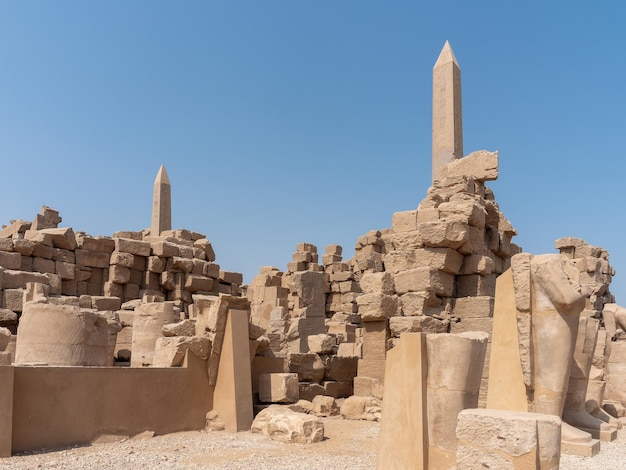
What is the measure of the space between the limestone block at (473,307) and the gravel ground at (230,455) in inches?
96.2

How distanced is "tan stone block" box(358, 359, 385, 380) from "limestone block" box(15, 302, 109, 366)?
397 centimetres

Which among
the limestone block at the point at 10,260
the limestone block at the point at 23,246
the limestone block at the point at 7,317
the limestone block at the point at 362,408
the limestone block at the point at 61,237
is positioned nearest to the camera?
the limestone block at the point at 362,408

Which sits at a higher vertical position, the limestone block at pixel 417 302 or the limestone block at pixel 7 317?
the limestone block at pixel 417 302

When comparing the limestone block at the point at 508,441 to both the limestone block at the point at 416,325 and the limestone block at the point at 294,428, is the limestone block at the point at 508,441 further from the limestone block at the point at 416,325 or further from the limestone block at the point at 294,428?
the limestone block at the point at 416,325

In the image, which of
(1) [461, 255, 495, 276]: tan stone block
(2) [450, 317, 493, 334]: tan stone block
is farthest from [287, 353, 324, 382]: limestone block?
(1) [461, 255, 495, 276]: tan stone block

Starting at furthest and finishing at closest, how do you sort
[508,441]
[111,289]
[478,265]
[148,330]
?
1. [111,289]
2. [478,265]
3. [148,330]
4. [508,441]

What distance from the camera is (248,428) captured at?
26.1 ft

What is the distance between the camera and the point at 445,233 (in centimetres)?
928

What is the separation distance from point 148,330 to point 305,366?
258 centimetres

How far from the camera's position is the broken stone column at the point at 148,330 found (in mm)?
9352

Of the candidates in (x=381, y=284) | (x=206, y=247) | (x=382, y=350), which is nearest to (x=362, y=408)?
(x=382, y=350)

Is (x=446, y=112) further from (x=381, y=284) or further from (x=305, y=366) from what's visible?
(x=305, y=366)

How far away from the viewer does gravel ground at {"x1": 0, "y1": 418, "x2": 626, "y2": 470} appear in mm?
5629

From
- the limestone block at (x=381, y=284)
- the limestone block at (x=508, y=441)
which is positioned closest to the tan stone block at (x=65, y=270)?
the limestone block at (x=381, y=284)
